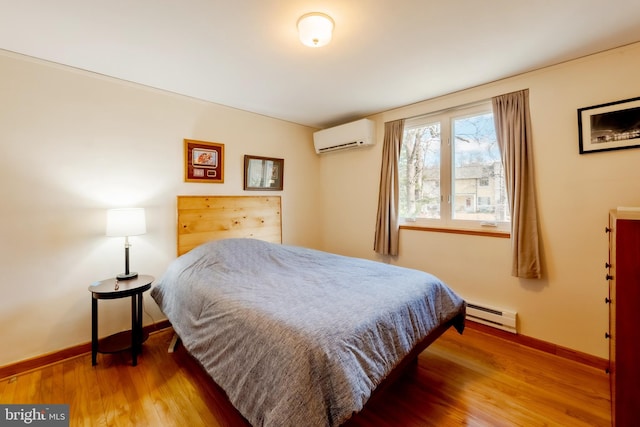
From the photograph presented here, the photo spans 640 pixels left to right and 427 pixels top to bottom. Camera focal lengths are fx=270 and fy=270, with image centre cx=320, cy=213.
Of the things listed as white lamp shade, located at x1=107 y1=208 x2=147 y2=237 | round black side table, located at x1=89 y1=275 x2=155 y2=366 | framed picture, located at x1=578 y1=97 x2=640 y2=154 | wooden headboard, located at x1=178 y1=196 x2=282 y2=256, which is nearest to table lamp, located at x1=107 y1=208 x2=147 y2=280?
white lamp shade, located at x1=107 y1=208 x2=147 y2=237

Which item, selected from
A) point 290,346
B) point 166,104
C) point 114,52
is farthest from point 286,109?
point 290,346

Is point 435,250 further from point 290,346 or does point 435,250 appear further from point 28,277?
point 28,277

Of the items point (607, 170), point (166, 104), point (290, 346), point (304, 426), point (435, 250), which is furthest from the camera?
point (435, 250)

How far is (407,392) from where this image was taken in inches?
70.5

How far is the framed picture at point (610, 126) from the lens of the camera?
189 cm

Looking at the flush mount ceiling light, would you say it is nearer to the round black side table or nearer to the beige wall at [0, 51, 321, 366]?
the beige wall at [0, 51, 321, 366]

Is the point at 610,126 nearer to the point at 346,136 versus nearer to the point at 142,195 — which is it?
the point at 346,136

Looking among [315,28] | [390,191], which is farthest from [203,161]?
[390,191]

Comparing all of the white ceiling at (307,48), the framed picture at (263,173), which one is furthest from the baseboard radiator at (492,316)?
the framed picture at (263,173)

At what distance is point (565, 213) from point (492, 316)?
108 centimetres

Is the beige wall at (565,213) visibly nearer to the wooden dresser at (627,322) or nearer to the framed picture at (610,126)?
the framed picture at (610,126)

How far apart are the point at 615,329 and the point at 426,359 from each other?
123 centimetres

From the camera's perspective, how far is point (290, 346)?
3.90 ft

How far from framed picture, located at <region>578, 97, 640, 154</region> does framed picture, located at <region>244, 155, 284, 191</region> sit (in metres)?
2.93
